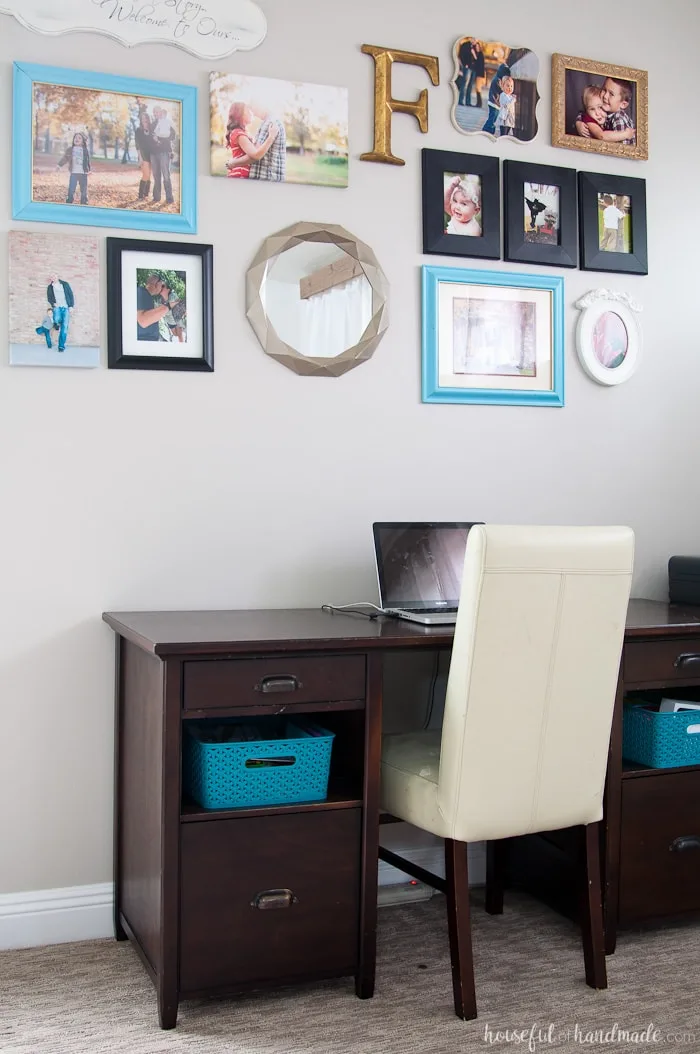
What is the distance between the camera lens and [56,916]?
2.45 meters

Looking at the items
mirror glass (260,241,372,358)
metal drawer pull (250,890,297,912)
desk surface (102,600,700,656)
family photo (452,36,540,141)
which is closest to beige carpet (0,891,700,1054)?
metal drawer pull (250,890,297,912)

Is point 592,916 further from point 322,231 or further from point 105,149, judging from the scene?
point 105,149

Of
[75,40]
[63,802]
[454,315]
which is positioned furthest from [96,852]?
[75,40]

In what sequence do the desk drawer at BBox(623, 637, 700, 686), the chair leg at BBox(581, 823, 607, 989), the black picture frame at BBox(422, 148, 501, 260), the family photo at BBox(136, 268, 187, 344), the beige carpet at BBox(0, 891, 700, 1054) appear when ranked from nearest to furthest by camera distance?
the beige carpet at BBox(0, 891, 700, 1054)
the chair leg at BBox(581, 823, 607, 989)
the desk drawer at BBox(623, 637, 700, 686)
the family photo at BBox(136, 268, 187, 344)
the black picture frame at BBox(422, 148, 501, 260)

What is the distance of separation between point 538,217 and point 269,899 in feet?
6.48

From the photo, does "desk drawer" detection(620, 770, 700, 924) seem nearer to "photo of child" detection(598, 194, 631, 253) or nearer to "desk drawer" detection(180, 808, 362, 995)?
"desk drawer" detection(180, 808, 362, 995)

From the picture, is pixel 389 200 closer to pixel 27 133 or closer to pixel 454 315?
pixel 454 315

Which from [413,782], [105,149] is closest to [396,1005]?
[413,782]

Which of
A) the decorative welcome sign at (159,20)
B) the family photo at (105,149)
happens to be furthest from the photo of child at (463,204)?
the family photo at (105,149)

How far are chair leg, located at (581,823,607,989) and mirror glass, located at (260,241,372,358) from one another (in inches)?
53.3

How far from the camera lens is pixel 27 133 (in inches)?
94.8

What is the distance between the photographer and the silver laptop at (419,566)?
8.29 feet

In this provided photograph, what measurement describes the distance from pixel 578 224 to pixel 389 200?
60cm

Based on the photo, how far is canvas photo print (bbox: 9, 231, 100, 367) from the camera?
7.90 feet
